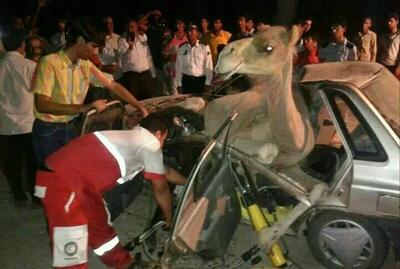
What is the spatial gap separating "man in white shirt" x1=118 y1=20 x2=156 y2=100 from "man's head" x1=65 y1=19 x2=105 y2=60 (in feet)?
14.7

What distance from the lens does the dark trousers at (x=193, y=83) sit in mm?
9000

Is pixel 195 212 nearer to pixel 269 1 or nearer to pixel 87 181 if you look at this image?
pixel 87 181

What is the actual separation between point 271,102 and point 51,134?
1973 mm

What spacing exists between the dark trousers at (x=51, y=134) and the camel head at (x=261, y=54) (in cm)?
163

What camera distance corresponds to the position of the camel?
13.4 ft

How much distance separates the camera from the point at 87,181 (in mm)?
3723

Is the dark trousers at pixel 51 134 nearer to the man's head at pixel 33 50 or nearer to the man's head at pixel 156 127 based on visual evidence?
the man's head at pixel 156 127

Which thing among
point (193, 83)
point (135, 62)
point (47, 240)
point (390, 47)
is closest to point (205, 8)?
point (135, 62)

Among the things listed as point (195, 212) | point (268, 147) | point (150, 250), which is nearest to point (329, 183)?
point (268, 147)

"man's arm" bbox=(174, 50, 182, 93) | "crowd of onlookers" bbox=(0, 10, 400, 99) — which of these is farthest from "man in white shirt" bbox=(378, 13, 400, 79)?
"man's arm" bbox=(174, 50, 182, 93)

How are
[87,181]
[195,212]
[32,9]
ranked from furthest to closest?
[32,9]
[87,181]
[195,212]

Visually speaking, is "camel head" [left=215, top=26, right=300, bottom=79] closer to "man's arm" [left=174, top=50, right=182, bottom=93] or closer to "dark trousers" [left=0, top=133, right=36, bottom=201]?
"dark trousers" [left=0, top=133, right=36, bottom=201]

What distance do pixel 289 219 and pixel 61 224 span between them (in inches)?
55.9

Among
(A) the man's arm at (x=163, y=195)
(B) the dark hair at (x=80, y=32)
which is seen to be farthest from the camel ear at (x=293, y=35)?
(B) the dark hair at (x=80, y=32)
